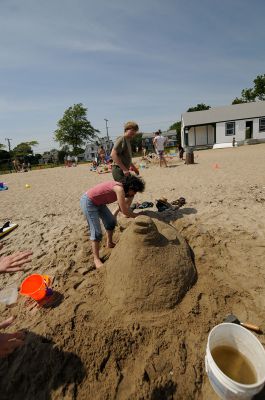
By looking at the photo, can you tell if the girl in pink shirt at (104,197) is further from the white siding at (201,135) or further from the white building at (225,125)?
the white siding at (201,135)

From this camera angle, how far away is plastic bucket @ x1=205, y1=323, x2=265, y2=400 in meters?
1.90

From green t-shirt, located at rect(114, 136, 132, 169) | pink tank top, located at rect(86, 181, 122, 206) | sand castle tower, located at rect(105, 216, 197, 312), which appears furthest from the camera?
green t-shirt, located at rect(114, 136, 132, 169)

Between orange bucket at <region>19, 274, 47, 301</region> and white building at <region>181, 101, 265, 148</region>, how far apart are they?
25.4m

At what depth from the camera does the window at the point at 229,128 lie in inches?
1018

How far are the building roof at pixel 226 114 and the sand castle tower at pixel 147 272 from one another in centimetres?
2555

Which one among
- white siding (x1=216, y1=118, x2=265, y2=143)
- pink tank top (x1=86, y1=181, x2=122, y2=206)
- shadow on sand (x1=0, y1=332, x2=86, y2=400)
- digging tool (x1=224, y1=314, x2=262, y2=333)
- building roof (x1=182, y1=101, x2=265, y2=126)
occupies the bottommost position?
shadow on sand (x1=0, y1=332, x2=86, y2=400)

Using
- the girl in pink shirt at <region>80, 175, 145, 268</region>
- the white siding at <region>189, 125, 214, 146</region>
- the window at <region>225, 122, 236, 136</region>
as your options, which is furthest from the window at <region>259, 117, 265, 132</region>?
the girl in pink shirt at <region>80, 175, 145, 268</region>

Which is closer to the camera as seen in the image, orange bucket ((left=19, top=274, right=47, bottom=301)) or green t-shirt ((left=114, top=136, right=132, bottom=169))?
orange bucket ((left=19, top=274, right=47, bottom=301))

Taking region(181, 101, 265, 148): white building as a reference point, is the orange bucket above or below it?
below

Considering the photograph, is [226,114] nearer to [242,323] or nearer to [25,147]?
[242,323]

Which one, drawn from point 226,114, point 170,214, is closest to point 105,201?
point 170,214

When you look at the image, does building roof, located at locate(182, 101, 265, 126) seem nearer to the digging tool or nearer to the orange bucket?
the orange bucket

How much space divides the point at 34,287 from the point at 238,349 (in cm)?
246

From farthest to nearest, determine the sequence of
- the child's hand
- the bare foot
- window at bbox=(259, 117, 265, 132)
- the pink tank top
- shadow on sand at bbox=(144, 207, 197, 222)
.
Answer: window at bbox=(259, 117, 265, 132) → shadow on sand at bbox=(144, 207, 197, 222) → the bare foot → the pink tank top → the child's hand
